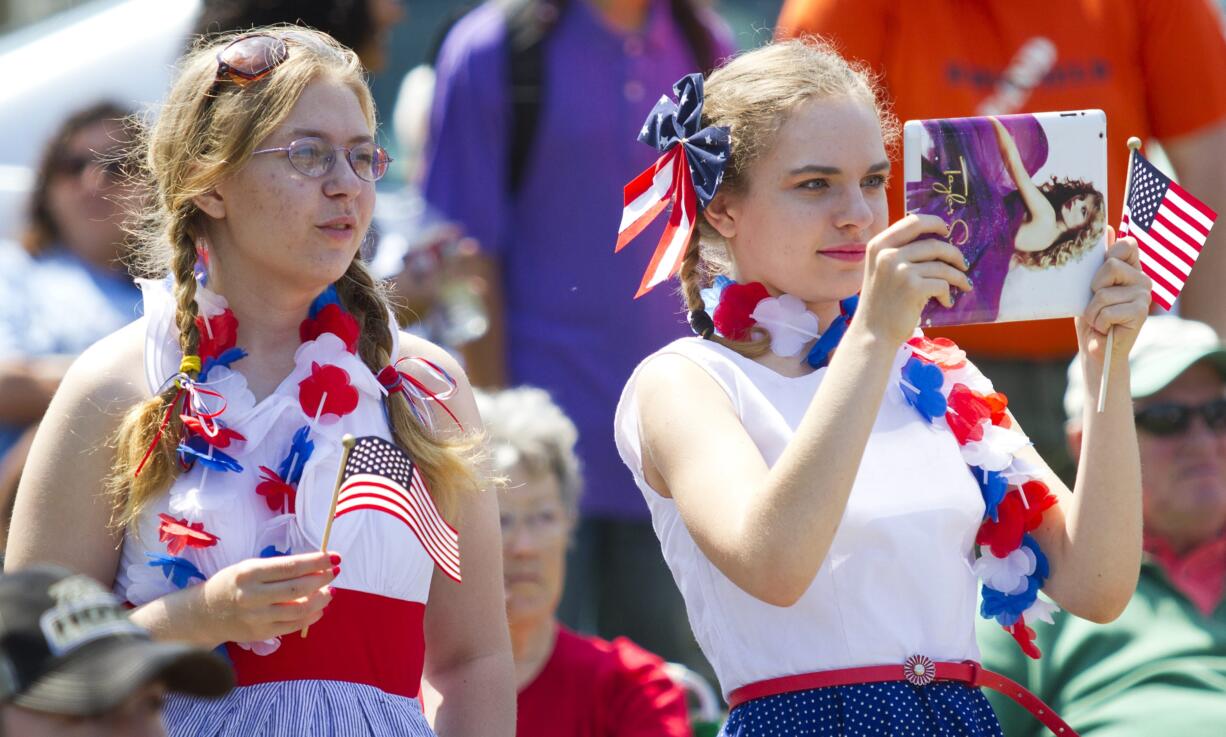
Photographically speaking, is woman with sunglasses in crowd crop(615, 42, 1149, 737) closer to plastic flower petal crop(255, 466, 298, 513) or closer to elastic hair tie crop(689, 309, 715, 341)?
elastic hair tie crop(689, 309, 715, 341)

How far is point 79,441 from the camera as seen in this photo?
121 inches

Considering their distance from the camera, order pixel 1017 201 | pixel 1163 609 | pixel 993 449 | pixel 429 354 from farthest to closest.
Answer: pixel 1163 609 → pixel 429 354 → pixel 993 449 → pixel 1017 201

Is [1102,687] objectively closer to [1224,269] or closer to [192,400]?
[1224,269]

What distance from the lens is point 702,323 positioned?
10.7 feet

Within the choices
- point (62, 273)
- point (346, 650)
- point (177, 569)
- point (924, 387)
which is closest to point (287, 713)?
point (346, 650)

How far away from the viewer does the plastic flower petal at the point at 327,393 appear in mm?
3166

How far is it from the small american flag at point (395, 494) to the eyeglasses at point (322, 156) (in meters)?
0.44

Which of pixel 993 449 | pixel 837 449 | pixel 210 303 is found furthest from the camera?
pixel 210 303

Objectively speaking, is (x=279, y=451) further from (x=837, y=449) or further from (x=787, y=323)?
(x=837, y=449)

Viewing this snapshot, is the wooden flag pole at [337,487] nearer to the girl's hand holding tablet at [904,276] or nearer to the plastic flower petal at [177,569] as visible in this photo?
the plastic flower petal at [177,569]

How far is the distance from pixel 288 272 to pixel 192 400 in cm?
27

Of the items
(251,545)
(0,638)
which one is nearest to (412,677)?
(251,545)

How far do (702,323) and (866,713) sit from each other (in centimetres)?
72

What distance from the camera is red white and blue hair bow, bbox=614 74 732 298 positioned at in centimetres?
318
